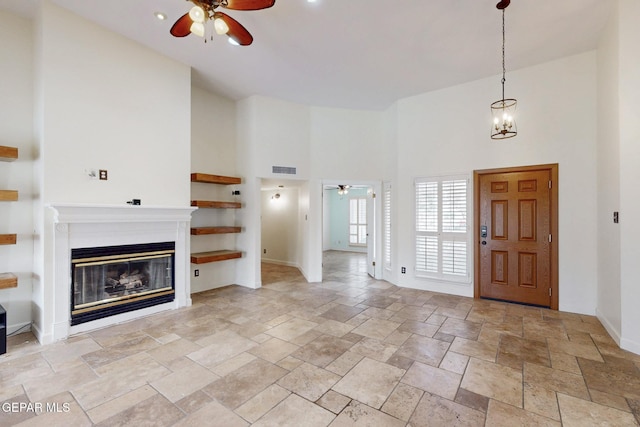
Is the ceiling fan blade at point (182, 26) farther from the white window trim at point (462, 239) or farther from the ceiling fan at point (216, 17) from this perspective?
the white window trim at point (462, 239)

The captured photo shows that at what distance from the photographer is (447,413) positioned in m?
2.06

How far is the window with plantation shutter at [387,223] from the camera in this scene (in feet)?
19.7

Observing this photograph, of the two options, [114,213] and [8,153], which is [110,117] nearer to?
[8,153]

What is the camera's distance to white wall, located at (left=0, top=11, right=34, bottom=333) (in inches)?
128

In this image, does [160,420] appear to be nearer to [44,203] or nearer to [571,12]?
[44,203]

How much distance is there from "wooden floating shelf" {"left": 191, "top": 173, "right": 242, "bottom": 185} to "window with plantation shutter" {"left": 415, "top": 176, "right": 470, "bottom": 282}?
11.0 feet

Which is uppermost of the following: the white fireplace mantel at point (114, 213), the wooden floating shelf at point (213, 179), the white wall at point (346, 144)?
the white wall at point (346, 144)

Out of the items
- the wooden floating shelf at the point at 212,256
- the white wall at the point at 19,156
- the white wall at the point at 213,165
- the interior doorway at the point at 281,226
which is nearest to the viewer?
the white wall at the point at 19,156

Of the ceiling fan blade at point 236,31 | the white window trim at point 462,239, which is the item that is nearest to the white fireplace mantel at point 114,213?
the ceiling fan blade at point 236,31

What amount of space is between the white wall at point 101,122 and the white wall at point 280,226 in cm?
365

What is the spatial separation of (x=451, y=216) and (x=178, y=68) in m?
4.90

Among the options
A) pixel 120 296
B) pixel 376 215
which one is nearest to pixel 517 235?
pixel 376 215

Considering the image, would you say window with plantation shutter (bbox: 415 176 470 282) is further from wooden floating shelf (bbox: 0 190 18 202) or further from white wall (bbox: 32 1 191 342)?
wooden floating shelf (bbox: 0 190 18 202)

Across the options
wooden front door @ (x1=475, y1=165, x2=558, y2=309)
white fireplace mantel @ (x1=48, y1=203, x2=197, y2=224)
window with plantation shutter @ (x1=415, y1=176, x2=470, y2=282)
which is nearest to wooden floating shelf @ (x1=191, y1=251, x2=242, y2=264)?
white fireplace mantel @ (x1=48, y1=203, x2=197, y2=224)
